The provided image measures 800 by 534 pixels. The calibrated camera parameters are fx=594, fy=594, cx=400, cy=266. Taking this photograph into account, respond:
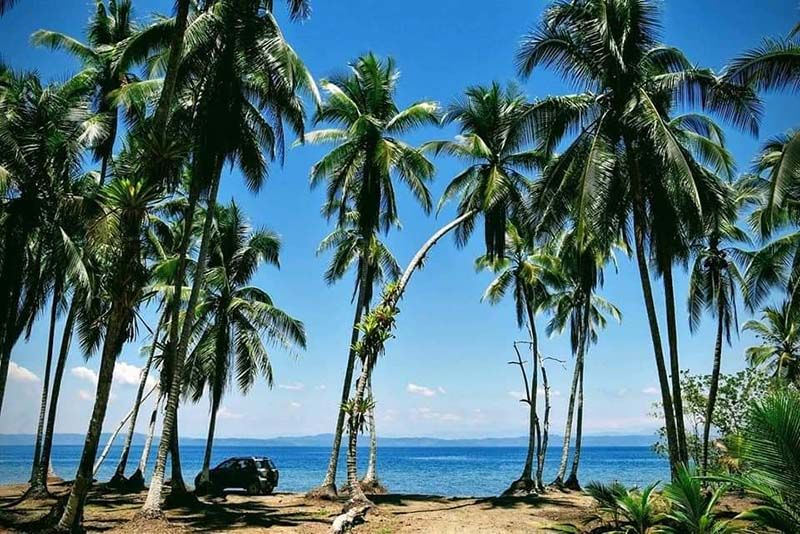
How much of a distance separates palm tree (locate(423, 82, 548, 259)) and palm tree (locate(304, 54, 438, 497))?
1.37 m

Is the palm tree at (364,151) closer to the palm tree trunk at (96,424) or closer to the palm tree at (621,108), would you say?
the palm tree at (621,108)

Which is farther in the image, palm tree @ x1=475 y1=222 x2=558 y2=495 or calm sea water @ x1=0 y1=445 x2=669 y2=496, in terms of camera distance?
calm sea water @ x1=0 y1=445 x2=669 y2=496

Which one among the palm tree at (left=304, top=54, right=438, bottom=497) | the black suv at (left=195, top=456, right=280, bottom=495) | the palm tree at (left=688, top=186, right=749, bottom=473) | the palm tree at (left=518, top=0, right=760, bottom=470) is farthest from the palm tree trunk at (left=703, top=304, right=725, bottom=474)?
the black suv at (left=195, top=456, right=280, bottom=495)

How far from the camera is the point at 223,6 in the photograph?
51.6 ft

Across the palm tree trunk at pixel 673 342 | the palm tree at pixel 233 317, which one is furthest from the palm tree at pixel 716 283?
the palm tree at pixel 233 317

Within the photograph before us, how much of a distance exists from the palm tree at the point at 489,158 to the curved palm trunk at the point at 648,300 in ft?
17.9

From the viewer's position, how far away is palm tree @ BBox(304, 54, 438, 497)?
2030 centimetres

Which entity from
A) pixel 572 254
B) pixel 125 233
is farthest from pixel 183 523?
pixel 572 254

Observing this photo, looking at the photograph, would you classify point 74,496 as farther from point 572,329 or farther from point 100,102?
point 572,329

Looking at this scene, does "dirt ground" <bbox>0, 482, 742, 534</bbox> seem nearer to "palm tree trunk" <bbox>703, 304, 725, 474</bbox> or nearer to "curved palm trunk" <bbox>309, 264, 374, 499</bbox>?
"curved palm trunk" <bbox>309, 264, 374, 499</bbox>

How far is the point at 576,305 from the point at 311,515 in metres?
18.4

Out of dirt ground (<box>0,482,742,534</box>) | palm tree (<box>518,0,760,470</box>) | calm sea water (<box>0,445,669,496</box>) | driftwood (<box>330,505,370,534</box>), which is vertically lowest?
calm sea water (<box>0,445,669,496</box>)

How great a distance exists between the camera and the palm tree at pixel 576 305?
998 inches

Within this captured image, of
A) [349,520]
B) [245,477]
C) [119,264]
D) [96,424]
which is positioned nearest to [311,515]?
[349,520]
